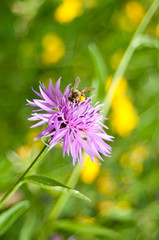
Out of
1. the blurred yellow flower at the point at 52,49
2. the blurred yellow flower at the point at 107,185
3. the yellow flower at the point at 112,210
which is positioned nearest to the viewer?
the yellow flower at the point at 112,210

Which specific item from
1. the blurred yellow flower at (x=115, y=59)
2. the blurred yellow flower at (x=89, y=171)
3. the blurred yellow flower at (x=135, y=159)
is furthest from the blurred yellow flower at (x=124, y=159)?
the blurred yellow flower at (x=115, y=59)

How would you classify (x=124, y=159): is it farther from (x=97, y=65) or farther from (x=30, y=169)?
(x=30, y=169)

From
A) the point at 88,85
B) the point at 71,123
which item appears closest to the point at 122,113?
the point at 88,85

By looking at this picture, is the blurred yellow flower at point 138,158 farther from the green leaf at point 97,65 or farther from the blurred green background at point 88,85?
the green leaf at point 97,65

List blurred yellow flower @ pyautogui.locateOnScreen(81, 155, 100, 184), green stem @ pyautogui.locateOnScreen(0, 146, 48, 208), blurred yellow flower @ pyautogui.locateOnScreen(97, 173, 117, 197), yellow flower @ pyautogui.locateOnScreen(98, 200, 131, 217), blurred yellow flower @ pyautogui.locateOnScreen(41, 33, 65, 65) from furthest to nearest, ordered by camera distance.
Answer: blurred yellow flower @ pyautogui.locateOnScreen(41, 33, 65, 65) < blurred yellow flower @ pyautogui.locateOnScreen(97, 173, 117, 197) < blurred yellow flower @ pyautogui.locateOnScreen(81, 155, 100, 184) < yellow flower @ pyautogui.locateOnScreen(98, 200, 131, 217) < green stem @ pyautogui.locateOnScreen(0, 146, 48, 208)

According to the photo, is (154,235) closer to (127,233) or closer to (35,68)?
(127,233)

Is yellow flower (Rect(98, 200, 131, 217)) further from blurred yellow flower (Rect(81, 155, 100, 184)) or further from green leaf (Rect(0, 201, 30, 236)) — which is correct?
green leaf (Rect(0, 201, 30, 236))

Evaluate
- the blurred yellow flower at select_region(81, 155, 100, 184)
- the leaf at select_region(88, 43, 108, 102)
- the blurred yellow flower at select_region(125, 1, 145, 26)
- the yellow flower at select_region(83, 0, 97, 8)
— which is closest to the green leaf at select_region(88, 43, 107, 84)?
the leaf at select_region(88, 43, 108, 102)

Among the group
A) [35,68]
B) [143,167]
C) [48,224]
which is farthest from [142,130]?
[48,224]

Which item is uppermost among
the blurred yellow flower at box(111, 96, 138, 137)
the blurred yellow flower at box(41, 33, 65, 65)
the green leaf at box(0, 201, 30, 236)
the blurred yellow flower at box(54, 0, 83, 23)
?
the blurred yellow flower at box(54, 0, 83, 23)
